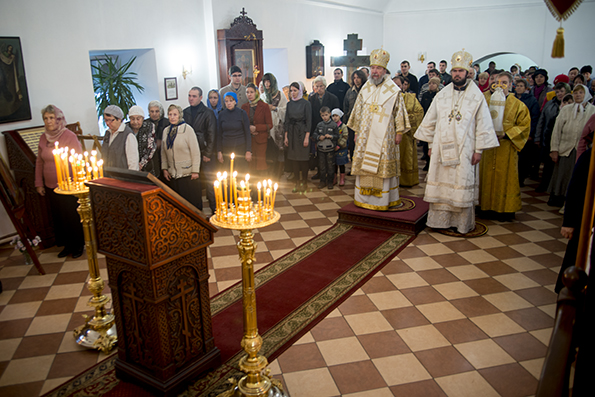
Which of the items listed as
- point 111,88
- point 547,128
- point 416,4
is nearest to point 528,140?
point 547,128

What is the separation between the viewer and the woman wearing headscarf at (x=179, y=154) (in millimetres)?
6008

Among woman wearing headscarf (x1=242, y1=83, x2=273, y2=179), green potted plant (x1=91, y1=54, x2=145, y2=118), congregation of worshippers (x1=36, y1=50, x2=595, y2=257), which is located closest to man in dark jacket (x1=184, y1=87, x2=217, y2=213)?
congregation of worshippers (x1=36, y1=50, x2=595, y2=257)

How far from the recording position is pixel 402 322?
3982 mm

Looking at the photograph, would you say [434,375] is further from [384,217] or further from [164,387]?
[384,217]

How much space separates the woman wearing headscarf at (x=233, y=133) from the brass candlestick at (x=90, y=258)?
3.18 m

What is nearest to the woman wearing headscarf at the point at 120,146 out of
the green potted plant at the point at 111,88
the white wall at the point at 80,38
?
the white wall at the point at 80,38

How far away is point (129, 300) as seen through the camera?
3.07 metres

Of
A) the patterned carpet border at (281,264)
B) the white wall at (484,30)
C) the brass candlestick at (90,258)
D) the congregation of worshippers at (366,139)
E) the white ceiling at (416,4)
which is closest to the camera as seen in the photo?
the brass candlestick at (90,258)

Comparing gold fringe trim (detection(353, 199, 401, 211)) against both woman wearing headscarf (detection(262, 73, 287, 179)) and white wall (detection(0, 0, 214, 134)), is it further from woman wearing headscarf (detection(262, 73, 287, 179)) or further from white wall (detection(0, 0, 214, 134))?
white wall (detection(0, 0, 214, 134))

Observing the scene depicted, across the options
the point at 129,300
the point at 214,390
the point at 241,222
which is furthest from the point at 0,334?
the point at 241,222

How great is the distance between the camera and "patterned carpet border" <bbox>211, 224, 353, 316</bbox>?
4402 millimetres

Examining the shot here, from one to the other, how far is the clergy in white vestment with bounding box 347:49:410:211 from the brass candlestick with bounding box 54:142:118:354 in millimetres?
3711

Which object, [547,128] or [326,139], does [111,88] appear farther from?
[547,128]

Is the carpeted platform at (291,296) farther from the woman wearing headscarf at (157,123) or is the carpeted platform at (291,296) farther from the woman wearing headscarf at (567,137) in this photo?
the woman wearing headscarf at (567,137)
